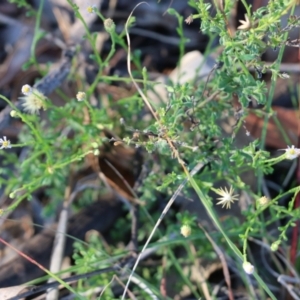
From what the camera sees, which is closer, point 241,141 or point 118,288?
point 118,288

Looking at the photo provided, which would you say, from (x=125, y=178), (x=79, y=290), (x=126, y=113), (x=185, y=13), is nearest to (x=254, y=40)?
(x=126, y=113)

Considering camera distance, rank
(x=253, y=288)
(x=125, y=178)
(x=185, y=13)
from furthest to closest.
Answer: (x=185, y=13) < (x=125, y=178) < (x=253, y=288)

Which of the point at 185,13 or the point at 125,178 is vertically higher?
the point at 185,13

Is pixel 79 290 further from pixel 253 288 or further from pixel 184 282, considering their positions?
pixel 253 288

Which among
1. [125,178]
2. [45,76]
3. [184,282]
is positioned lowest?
[184,282]

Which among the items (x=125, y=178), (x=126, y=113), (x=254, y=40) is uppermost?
(x=254, y=40)

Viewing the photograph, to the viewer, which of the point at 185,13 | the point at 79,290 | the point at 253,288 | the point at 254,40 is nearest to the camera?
the point at 254,40

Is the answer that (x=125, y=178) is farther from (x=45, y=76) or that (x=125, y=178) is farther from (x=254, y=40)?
(x=254, y=40)

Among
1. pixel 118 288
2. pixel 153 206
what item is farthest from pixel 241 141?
pixel 118 288

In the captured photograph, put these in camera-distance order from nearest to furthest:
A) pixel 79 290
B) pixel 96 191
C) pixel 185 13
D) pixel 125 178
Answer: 1. pixel 79 290
2. pixel 125 178
3. pixel 96 191
4. pixel 185 13
